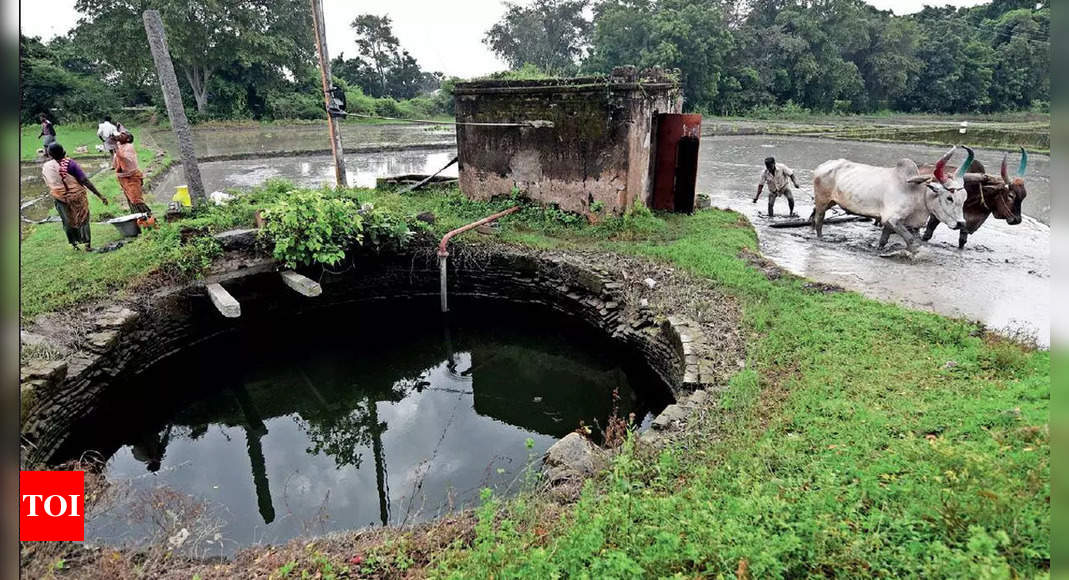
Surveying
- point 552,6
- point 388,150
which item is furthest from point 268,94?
point 552,6

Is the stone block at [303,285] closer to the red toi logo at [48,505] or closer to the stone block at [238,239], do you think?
the stone block at [238,239]

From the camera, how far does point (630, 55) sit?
38.6 m

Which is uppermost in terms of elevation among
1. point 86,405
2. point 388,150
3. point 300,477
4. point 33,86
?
point 33,86

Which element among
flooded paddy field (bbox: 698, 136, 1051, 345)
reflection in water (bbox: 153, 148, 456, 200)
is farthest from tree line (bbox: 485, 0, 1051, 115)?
flooded paddy field (bbox: 698, 136, 1051, 345)

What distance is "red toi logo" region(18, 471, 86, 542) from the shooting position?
106 inches

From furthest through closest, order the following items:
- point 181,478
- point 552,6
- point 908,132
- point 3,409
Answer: point 552,6 → point 908,132 → point 181,478 → point 3,409

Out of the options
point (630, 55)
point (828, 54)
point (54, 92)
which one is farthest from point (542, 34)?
point (54, 92)

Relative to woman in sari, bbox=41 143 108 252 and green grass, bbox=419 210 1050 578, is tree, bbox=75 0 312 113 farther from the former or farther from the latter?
green grass, bbox=419 210 1050 578

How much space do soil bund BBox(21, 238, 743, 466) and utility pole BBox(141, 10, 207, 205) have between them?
204cm

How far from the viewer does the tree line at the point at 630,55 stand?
1155 inches

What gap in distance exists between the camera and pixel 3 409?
837 millimetres

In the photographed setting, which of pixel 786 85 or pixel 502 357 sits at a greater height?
pixel 786 85

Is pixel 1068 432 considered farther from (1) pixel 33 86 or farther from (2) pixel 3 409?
(1) pixel 33 86

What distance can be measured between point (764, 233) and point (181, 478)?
10.2 metres
